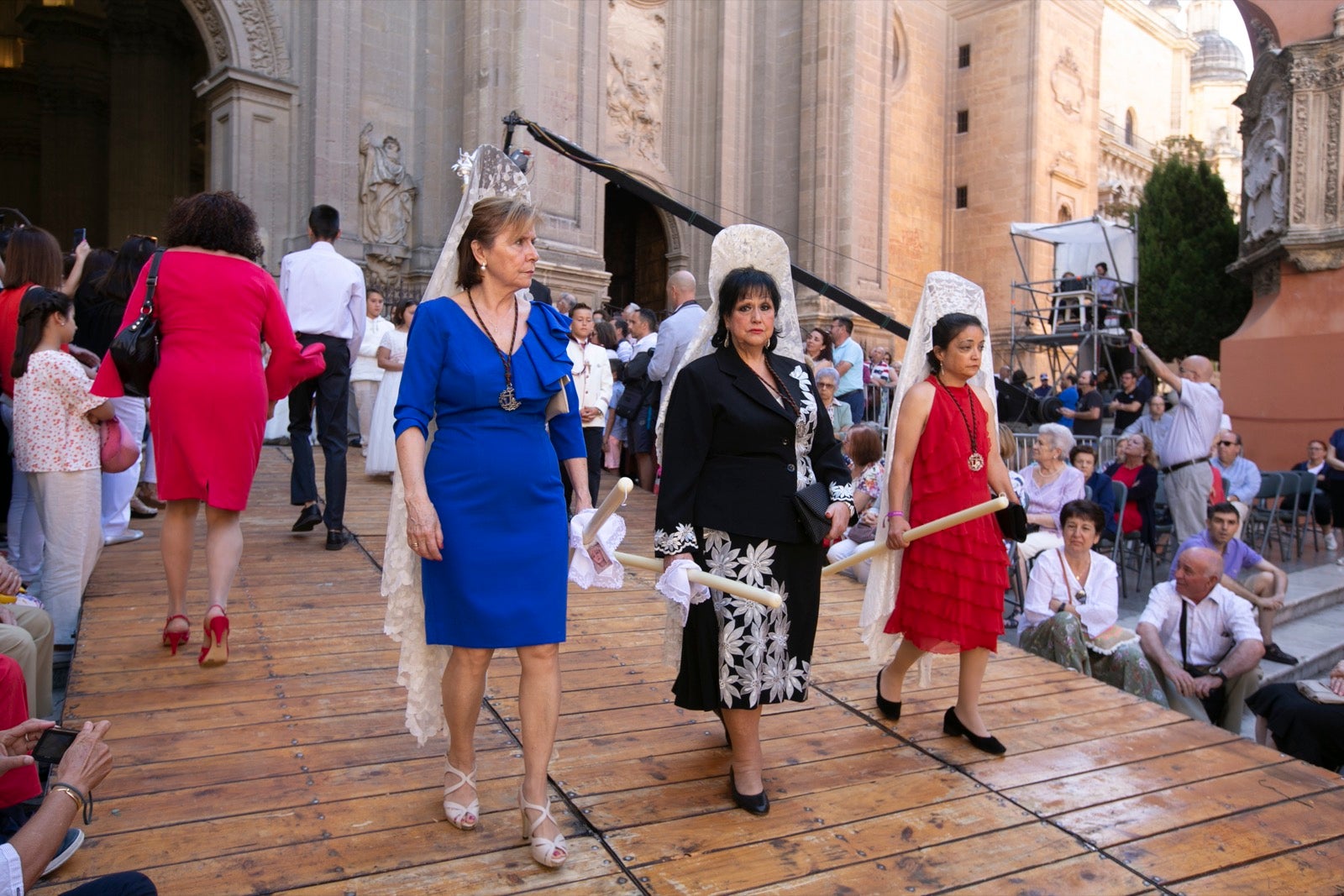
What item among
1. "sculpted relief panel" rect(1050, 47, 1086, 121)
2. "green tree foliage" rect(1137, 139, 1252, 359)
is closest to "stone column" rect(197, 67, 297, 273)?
"sculpted relief panel" rect(1050, 47, 1086, 121)

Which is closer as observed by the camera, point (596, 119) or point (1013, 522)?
point (1013, 522)

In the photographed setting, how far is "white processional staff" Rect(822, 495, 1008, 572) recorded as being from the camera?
355 cm

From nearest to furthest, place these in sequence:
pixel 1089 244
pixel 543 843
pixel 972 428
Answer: pixel 543 843
pixel 972 428
pixel 1089 244

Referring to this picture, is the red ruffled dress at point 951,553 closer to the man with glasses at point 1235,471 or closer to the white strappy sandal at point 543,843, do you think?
the white strappy sandal at point 543,843

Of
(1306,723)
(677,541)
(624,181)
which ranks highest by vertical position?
(624,181)

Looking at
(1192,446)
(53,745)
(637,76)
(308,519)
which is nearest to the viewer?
(53,745)

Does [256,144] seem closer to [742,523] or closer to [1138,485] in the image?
[1138,485]

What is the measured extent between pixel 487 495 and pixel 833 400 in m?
7.31

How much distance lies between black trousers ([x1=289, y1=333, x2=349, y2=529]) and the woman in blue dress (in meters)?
3.48

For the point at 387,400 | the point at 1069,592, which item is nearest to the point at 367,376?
the point at 387,400

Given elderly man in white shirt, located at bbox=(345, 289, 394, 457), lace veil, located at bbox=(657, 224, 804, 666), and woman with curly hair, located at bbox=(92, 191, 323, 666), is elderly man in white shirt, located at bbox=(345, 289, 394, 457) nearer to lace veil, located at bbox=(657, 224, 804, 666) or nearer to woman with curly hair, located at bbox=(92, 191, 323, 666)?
woman with curly hair, located at bbox=(92, 191, 323, 666)

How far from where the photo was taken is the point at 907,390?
421 cm

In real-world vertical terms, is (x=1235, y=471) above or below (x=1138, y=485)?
above

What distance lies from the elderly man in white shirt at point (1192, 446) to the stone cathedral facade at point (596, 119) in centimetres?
883
